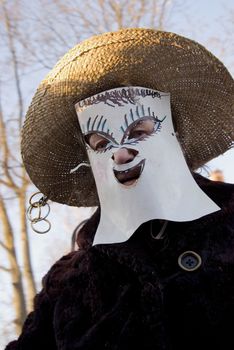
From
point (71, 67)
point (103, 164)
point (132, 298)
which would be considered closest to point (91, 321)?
point (132, 298)

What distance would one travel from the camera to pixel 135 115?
1.34m

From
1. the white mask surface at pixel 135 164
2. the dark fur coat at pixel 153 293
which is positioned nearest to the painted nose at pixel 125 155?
the white mask surface at pixel 135 164

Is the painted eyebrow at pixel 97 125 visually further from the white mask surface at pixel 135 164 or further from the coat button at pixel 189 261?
the coat button at pixel 189 261

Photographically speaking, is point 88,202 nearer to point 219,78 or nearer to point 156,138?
point 156,138

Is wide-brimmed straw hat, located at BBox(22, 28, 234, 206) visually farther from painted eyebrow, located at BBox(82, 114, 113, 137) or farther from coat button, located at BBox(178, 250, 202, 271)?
coat button, located at BBox(178, 250, 202, 271)

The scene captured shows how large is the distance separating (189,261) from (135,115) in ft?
1.18

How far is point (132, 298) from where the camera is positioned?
1.25 meters

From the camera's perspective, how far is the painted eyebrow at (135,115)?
4.36 ft

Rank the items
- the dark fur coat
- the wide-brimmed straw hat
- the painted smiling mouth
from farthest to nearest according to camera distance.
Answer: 1. the wide-brimmed straw hat
2. the painted smiling mouth
3. the dark fur coat

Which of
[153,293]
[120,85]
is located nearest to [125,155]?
[120,85]

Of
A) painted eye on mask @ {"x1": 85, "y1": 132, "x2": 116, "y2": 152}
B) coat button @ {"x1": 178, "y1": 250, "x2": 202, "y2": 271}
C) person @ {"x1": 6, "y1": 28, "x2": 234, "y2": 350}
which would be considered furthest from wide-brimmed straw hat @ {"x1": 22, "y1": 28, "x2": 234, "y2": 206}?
coat button @ {"x1": 178, "y1": 250, "x2": 202, "y2": 271}

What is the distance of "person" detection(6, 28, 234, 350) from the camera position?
1.19 metres

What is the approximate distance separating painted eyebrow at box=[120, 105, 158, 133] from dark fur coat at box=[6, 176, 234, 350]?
0.21 metres

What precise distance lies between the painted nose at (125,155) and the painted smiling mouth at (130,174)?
2 centimetres
